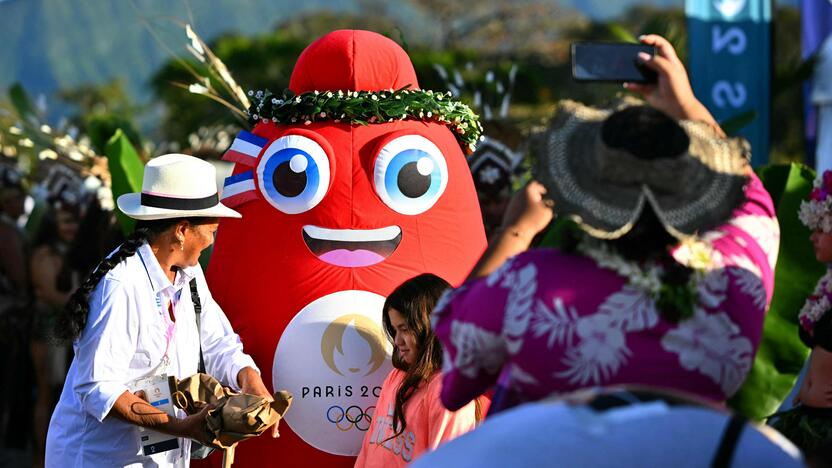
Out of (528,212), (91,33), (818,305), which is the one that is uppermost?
(91,33)

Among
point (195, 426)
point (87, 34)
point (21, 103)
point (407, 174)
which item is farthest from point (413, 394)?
A: point (87, 34)

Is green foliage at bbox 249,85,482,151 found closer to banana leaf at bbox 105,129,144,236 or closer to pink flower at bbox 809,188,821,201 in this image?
banana leaf at bbox 105,129,144,236

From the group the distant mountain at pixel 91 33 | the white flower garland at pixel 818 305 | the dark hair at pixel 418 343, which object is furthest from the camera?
the distant mountain at pixel 91 33

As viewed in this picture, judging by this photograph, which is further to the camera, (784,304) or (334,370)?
(784,304)

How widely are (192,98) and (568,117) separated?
23.9m

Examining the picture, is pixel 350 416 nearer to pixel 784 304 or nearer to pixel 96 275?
pixel 96 275

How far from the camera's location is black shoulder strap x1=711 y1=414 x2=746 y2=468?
5.78ft

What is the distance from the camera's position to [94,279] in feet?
11.6

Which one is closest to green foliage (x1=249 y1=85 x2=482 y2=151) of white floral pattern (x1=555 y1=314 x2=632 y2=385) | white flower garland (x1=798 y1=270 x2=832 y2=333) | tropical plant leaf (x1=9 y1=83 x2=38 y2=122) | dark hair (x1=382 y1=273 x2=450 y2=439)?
dark hair (x1=382 y1=273 x2=450 y2=439)

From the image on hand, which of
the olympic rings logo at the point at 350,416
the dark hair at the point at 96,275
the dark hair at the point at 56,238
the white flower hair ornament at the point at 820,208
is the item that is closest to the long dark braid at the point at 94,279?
the dark hair at the point at 96,275

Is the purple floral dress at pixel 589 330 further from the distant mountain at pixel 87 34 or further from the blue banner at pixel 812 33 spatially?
the distant mountain at pixel 87 34

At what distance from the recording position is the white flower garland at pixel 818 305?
12.8 feet

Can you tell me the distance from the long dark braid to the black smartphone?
63.9 inches

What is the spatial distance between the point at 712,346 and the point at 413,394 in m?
1.51
